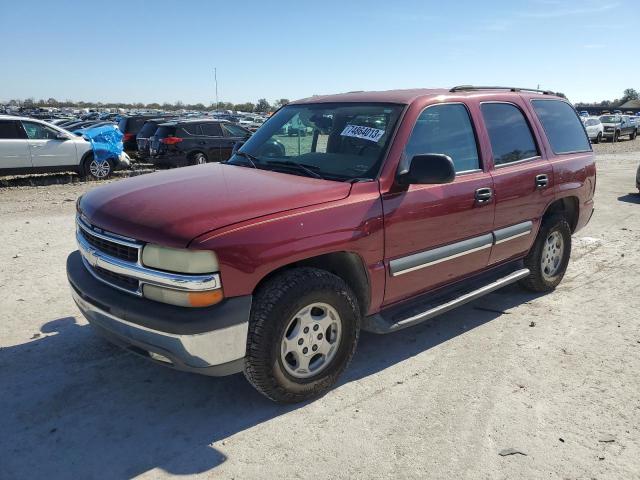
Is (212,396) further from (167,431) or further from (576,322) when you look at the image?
(576,322)

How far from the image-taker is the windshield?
11.9 feet

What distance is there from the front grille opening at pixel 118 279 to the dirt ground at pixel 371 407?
2.60 feet

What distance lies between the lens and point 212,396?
3396 millimetres

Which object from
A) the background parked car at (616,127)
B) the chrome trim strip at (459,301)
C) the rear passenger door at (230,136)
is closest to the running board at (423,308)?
the chrome trim strip at (459,301)

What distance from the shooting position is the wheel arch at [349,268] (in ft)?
10.9

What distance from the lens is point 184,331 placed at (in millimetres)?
2707

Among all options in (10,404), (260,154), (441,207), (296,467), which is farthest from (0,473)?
(441,207)

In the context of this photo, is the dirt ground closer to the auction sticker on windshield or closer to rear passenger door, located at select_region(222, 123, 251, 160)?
the auction sticker on windshield

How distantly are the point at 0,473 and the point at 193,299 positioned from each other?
1293 mm

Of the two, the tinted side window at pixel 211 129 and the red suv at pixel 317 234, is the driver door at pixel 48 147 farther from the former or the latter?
the red suv at pixel 317 234

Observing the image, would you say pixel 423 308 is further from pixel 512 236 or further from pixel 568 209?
pixel 568 209

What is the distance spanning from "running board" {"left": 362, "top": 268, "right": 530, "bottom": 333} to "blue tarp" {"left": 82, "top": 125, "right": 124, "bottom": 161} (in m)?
11.8

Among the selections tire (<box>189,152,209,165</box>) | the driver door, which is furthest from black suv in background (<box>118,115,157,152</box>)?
→ the driver door

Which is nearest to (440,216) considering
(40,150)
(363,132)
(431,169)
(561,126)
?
(431,169)
